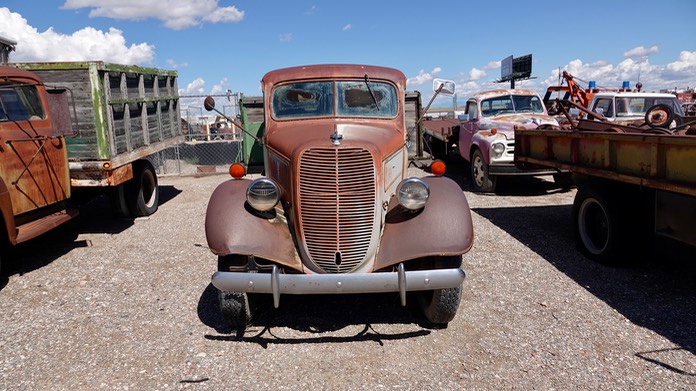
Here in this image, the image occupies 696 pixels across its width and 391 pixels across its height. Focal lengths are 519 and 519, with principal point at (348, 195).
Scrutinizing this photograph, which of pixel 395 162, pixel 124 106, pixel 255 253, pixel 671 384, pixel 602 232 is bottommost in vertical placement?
pixel 671 384

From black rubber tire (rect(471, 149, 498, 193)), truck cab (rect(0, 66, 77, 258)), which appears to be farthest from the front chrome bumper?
black rubber tire (rect(471, 149, 498, 193))

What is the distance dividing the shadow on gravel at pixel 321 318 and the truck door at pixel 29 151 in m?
2.59

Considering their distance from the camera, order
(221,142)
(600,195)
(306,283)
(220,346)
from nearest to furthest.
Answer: (306,283) → (220,346) → (600,195) → (221,142)

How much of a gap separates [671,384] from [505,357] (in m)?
1.03

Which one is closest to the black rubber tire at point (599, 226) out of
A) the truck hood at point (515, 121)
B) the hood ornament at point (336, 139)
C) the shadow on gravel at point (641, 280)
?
the shadow on gravel at point (641, 280)

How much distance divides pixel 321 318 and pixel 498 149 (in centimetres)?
627

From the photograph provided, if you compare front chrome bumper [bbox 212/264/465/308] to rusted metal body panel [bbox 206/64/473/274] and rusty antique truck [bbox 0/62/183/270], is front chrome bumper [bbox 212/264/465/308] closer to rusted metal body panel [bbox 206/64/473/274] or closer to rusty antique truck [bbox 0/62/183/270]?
rusted metal body panel [bbox 206/64/473/274]

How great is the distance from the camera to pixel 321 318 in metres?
4.52

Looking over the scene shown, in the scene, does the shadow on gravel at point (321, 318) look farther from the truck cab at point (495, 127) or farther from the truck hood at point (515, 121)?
the truck hood at point (515, 121)

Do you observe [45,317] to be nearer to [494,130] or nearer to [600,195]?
[600,195]

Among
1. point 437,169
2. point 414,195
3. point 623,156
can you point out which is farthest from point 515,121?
point 414,195

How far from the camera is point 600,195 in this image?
18.4 feet

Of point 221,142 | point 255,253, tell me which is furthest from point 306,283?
point 221,142

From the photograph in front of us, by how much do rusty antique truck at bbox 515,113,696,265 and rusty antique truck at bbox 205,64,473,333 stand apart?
193 cm
